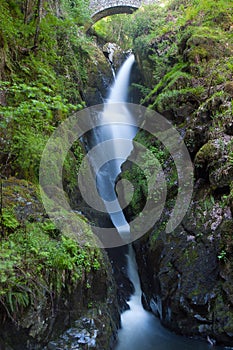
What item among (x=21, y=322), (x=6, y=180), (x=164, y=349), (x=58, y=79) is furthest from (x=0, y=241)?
(x=58, y=79)

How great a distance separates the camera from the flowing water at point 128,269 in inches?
208

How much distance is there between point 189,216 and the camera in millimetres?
6180

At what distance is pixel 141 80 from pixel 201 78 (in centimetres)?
698

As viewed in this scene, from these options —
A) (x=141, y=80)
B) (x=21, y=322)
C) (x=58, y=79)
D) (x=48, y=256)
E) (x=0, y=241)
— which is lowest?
(x=21, y=322)

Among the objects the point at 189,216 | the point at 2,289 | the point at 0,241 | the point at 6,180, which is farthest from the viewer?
the point at 189,216

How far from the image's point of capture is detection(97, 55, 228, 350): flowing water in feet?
17.4

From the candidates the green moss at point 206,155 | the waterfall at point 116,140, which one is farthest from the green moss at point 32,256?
the waterfall at point 116,140

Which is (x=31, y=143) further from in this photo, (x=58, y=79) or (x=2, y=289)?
(x=58, y=79)

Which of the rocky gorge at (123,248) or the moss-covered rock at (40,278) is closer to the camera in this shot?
the moss-covered rock at (40,278)

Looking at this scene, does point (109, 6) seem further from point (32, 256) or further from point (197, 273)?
point (32, 256)

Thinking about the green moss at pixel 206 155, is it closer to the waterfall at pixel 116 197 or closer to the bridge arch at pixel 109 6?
the waterfall at pixel 116 197

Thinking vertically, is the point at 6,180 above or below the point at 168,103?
below

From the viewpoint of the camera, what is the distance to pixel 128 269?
7.42 meters

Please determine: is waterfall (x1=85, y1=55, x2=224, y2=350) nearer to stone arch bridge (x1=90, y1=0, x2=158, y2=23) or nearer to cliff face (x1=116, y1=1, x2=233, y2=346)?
cliff face (x1=116, y1=1, x2=233, y2=346)
